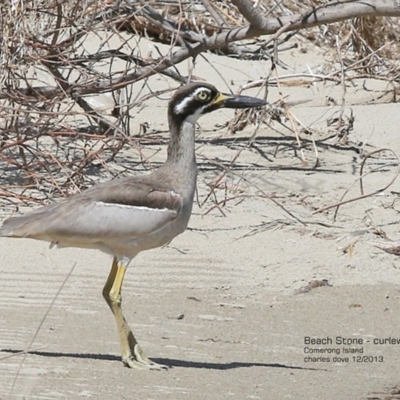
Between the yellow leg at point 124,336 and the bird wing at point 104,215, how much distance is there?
0.72ft

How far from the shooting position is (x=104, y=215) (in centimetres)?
510

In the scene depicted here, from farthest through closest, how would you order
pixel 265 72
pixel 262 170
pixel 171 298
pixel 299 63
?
pixel 299 63 < pixel 265 72 < pixel 262 170 < pixel 171 298

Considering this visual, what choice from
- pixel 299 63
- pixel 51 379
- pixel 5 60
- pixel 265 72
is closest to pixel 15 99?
pixel 5 60

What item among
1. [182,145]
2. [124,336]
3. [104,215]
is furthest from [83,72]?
[124,336]

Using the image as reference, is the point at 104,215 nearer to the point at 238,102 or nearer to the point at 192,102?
the point at 192,102

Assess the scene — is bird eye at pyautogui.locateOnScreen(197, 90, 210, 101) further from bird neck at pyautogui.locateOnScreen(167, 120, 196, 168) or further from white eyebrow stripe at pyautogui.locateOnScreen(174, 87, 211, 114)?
bird neck at pyautogui.locateOnScreen(167, 120, 196, 168)

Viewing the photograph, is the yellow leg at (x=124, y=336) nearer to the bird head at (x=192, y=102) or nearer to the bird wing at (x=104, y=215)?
the bird wing at (x=104, y=215)

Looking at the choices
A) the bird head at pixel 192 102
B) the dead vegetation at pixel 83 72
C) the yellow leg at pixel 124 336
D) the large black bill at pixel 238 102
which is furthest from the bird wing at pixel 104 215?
the dead vegetation at pixel 83 72

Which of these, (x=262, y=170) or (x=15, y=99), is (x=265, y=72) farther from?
(x=15, y=99)

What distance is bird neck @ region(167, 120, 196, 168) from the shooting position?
5.48m

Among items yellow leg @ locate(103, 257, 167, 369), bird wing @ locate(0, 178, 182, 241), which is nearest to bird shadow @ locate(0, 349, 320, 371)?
yellow leg @ locate(103, 257, 167, 369)

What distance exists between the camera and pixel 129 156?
28.6 ft

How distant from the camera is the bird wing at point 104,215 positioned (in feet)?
16.6

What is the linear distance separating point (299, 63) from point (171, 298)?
635 cm
